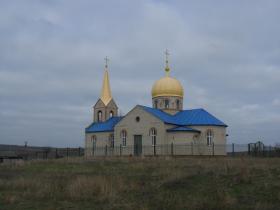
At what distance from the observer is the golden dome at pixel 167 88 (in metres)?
47.9

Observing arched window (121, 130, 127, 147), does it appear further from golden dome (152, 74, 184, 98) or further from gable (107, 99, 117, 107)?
gable (107, 99, 117, 107)

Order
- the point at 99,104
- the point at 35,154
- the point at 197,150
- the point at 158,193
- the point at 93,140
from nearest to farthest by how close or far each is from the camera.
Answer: the point at 158,193 < the point at 197,150 < the point at 93,140 < the point at 35,154 < the point at 99,104

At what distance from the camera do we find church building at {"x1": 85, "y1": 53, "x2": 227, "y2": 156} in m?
42.5

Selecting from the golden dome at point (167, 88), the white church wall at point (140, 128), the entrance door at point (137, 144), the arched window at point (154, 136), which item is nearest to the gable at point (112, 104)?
the golden dome at point (167, 88)

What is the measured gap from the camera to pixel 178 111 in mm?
47938

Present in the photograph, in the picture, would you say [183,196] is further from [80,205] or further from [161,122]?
[161,122]

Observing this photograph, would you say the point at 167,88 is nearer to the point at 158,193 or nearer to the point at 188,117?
the point at 188,117

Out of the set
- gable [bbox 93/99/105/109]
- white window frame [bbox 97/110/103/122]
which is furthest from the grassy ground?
white window frame [bbox 97/110/103/122]

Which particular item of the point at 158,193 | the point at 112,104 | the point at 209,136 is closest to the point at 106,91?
the point at 112,104

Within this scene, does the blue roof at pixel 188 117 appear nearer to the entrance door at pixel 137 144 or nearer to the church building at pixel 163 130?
the church building at pixel 163 130

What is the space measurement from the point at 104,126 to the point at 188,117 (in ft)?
33.3

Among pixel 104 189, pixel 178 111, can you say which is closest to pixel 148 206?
pixel 104 189

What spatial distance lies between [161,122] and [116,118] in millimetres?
9108

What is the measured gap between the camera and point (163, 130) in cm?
4262
